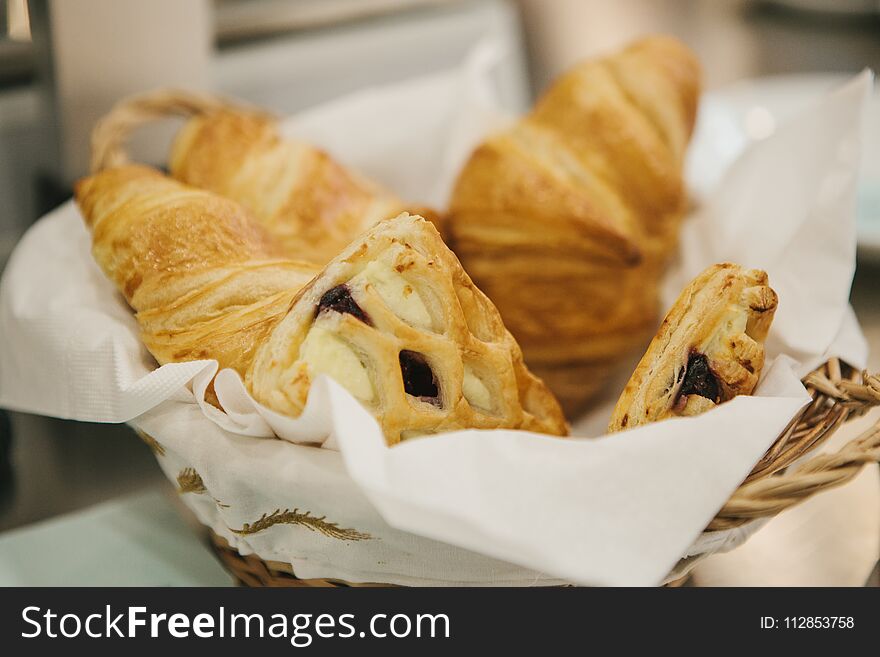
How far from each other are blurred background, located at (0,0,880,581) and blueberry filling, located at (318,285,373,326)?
352 mm

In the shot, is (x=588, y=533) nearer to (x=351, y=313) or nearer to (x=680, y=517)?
(x=680, y=517)

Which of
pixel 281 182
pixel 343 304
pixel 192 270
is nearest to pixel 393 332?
pixel 343 304

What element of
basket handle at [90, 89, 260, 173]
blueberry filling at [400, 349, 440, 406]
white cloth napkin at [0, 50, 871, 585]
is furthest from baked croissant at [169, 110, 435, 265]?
blueberry filling at [400, 349, 440, 406]

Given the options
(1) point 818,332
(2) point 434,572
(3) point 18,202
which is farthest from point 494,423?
(3) point 18,202

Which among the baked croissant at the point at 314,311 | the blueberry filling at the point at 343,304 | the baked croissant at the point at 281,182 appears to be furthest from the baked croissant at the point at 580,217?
the blueberry filling at the point at 343,304

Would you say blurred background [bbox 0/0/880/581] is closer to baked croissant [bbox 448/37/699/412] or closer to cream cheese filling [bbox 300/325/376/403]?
baked croissant [bbox 448/37/699/412]

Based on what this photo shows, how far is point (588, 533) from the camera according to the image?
17.4 inches

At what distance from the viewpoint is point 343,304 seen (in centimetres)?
50

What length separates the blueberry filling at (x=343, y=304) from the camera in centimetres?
50

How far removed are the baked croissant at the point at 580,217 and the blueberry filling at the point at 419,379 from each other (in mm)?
303

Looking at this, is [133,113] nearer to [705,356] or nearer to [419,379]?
[419,379]

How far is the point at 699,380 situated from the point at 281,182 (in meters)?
0.40

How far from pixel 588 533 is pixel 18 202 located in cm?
71

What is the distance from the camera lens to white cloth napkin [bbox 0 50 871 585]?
438mm
